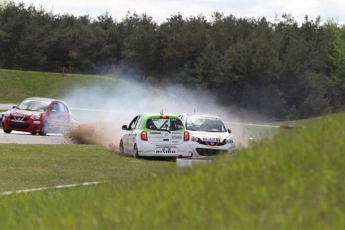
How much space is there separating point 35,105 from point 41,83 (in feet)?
177

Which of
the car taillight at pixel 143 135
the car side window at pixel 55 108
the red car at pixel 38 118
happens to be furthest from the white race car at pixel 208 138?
the car side window at pixel 55 108

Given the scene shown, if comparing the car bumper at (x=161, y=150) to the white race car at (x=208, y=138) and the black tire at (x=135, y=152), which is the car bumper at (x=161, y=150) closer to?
the black tire at (x=135, y=152)

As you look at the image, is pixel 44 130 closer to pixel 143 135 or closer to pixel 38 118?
pixel 38 118

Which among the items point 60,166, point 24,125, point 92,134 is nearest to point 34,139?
point 92,134

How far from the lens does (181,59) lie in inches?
3812

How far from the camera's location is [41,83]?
89.4 metres

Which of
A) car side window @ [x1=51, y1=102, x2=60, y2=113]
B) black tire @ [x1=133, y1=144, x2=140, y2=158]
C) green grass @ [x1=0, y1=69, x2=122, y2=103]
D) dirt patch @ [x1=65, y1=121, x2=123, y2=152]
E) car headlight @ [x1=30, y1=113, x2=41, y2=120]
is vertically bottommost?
black tire @ [x1=133, y1=144, x2=140, y2=158]

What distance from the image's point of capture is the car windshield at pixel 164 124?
26000mm

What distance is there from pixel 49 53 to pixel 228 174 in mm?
99354

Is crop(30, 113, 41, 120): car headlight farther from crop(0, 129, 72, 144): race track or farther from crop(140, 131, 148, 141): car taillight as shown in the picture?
crop(140, 131, 148, 141): car taillight

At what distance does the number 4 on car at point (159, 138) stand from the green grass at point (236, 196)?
14607mm

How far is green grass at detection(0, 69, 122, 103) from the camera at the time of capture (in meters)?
86.1

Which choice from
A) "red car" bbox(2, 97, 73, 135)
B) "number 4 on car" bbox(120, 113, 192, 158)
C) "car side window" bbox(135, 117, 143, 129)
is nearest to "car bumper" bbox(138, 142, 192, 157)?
"number 4 on car" bbox(120, 113, 192, 158)

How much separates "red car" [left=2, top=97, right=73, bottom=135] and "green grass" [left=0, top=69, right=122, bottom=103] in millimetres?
47388
